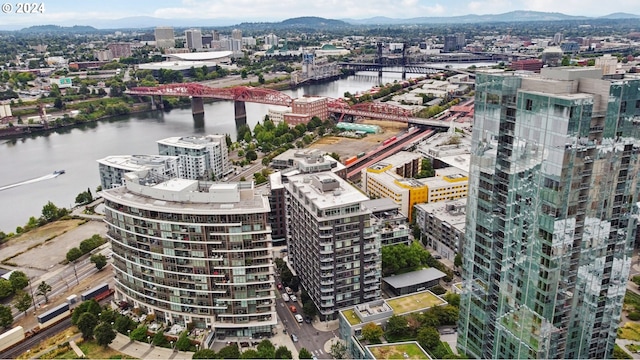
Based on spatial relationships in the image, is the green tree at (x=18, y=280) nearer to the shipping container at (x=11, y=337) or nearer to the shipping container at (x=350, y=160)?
the shipping container at (x=11, y=337)

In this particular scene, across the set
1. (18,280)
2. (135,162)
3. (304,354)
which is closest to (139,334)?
(304,354)

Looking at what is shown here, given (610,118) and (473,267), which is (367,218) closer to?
(473,267)

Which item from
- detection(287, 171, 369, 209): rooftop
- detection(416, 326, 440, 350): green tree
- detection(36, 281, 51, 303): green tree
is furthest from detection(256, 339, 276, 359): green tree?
detection(36, 281, 51, 303): green tree

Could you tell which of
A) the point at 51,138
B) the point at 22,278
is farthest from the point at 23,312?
the point at 51,138

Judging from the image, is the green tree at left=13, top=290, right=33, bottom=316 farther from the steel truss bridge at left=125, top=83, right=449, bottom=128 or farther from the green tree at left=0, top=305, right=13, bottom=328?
the steel truss bridge at left=125, top=83, right=449, bottom=128

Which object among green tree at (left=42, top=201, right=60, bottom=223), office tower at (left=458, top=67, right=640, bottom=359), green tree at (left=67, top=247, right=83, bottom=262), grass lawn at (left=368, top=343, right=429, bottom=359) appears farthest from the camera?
green tree at (left=42, top=201, right=60, bottom=223)

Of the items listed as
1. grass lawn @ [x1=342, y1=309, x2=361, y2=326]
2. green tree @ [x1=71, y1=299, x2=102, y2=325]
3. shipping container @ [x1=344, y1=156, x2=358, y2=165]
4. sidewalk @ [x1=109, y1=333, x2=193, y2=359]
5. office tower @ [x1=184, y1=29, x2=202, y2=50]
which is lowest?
sidewalk @ [x1=109, y1=333, x2=193, y2=359]
